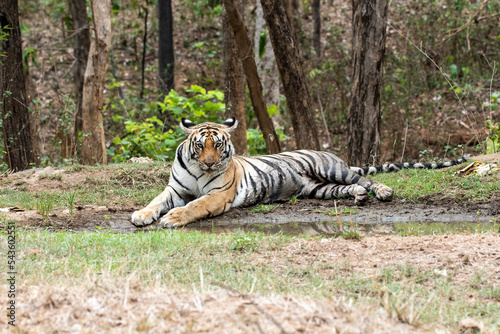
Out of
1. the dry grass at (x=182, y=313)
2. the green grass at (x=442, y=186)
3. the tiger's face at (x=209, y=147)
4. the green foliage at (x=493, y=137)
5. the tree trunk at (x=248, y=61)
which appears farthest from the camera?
the tree trunk at (x=248, y=61)

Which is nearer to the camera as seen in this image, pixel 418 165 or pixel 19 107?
pixel 418 165

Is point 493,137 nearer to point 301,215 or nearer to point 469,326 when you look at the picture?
point 301,215

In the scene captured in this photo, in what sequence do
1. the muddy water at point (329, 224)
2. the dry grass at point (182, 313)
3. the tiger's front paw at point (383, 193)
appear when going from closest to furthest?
the dry grass at point (182, 313)
the muddy water at point (329, 224)
the tiger's front paw at point (383, 193)

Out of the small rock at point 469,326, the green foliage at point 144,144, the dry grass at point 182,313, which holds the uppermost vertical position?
the green foliage at point 144,144

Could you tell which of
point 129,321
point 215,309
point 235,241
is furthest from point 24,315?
point 235,241

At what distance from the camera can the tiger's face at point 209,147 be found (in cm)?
713

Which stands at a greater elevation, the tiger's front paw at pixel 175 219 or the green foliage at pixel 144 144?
the green foliage at pixel 144 144

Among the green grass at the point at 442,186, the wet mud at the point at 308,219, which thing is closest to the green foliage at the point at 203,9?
the green grass at the point at 442,186

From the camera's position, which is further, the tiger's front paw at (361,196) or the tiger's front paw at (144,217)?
the tiger's front paw at (361,196)

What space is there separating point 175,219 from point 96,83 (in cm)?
450

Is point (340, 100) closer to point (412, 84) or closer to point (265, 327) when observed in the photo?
point (412, 84)

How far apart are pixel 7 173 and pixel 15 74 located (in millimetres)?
2394

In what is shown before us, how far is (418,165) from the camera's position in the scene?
29.1ft

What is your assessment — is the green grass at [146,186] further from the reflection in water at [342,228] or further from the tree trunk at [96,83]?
the tree trunk at [96,83]
